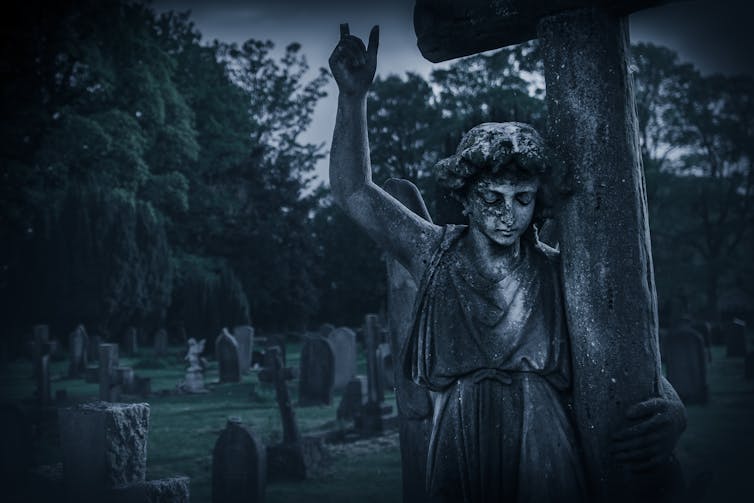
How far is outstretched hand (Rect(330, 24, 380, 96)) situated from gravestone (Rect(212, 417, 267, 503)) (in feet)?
18.2

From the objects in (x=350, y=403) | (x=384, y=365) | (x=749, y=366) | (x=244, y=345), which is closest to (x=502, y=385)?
(x=350, y=403)

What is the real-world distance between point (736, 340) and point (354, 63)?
824 inches

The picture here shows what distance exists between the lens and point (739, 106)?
1230 inches

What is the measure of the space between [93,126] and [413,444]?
65.8ft

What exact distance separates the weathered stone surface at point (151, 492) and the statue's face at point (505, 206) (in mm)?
4037

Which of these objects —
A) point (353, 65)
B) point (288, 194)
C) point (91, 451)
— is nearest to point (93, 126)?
point (288, 194)

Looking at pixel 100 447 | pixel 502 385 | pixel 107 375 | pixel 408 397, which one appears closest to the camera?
→ pixel 502 385

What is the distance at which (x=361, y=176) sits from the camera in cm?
248

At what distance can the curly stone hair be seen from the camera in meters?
2.14

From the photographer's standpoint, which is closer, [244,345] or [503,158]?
[503,158]

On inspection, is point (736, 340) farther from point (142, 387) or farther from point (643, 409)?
point (643, 409)

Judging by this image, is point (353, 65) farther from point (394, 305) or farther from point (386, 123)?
point (386, 123)

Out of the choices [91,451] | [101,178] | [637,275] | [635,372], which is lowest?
[91,451]

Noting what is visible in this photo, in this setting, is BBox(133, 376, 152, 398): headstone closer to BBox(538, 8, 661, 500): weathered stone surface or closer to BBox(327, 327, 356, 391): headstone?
BBox(327, 327, 356, 391): headstone
